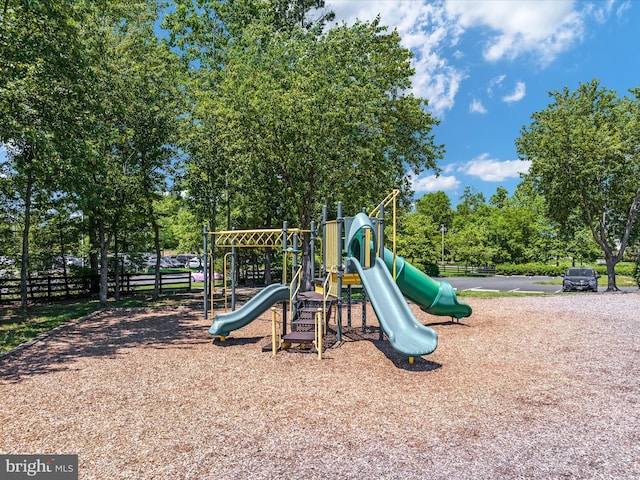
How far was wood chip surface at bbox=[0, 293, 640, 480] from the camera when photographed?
14.0 ft

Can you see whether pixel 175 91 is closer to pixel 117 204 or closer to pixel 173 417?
pixel 117 204

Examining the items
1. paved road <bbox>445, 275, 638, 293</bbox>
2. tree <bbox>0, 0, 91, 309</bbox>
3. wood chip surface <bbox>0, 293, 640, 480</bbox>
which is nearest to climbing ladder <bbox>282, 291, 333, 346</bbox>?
wood chip surface <bbox>0, 293, 640, 480</bbox>

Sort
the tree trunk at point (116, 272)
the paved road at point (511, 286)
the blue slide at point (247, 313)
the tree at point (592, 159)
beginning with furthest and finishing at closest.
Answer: the paved road at point (511, 286), the tree at point (592, 159), the tree trunk at point (116, 272), the blue slide at point (247, 313)

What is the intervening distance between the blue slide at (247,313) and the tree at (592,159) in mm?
17801

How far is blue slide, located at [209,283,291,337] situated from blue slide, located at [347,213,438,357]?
6.48 ft

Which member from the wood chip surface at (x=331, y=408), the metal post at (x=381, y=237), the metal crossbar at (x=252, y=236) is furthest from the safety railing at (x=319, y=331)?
the metal crossbar at (x=252, y=236)

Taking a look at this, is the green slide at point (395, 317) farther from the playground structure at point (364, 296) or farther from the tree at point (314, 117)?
the tree at point (314, 117)

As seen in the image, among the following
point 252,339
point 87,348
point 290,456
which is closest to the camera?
point 290,456

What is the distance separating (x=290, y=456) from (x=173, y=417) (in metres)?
1.90

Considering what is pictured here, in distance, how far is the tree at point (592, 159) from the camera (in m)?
20.9

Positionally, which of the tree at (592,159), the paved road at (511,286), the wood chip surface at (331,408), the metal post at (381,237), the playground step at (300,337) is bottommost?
the paved road at (511,286)

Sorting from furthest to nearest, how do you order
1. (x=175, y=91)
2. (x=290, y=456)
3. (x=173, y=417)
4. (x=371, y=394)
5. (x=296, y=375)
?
(x=175, y=91)
(x=296, y=375)
(x=371, y=394)
(x=173, y=417)
(x=290, y=456)

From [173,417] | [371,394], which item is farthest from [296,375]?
[173,417]

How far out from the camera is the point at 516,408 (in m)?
5.70
